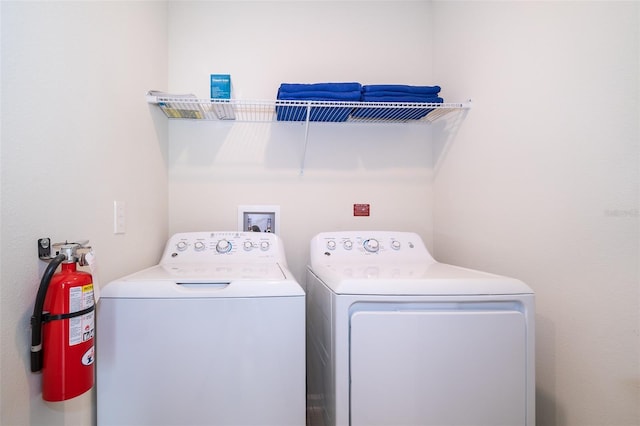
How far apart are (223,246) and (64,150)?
0.78 m

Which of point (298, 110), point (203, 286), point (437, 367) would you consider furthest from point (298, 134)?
point (437, 367)

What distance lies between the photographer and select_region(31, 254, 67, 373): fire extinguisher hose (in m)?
0.79

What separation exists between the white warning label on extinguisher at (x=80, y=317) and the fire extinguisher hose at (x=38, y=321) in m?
0.06

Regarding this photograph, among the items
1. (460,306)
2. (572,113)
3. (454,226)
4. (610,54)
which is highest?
(610,54)

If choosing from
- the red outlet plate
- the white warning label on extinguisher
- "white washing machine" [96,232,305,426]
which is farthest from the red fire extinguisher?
the red outlet plate

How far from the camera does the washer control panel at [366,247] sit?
1.63m

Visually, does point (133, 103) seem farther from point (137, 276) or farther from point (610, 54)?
point (610, 54)

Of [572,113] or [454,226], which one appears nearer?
[572,113]

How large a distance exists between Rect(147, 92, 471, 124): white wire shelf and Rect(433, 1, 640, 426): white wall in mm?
306

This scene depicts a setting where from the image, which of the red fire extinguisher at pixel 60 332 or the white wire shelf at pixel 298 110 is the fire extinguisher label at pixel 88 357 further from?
the white wire shelf at pixel 298 110

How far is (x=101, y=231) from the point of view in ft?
3.79

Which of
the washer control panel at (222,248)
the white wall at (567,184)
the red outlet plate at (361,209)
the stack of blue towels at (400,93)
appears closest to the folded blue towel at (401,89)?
the stack of blue towels at (400,93)

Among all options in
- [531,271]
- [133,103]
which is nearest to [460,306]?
[531,271]

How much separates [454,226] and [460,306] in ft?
2.57
